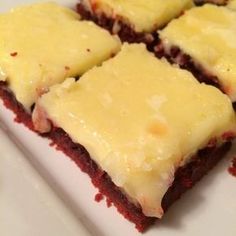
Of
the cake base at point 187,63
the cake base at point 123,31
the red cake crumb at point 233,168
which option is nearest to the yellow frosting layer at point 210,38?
the cake base at point 187,63

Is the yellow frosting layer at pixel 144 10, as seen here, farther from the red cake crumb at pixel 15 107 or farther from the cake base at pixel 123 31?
the red cake crumb at pixel 15 107

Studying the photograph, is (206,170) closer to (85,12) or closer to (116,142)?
(116,142)

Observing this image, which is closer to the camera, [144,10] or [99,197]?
[99,197]

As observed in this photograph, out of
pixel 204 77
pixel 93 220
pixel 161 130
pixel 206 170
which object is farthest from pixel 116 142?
pixel 204 77

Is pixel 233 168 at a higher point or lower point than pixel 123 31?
lower

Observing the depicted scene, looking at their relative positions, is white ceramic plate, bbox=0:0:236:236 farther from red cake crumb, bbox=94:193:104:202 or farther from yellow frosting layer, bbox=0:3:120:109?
yellow frosting layer, bbox=0:3:120:109

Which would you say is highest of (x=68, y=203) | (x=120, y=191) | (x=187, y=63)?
(x=187, y=63)

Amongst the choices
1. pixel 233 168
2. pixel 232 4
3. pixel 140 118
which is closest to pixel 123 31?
pixel 232 4

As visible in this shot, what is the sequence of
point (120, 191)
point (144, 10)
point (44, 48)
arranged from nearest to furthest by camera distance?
1. point (120, 191)
2. point (44, 48)
3. point (144, 10)

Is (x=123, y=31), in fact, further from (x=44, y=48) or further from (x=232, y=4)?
(x=232, y=4)
